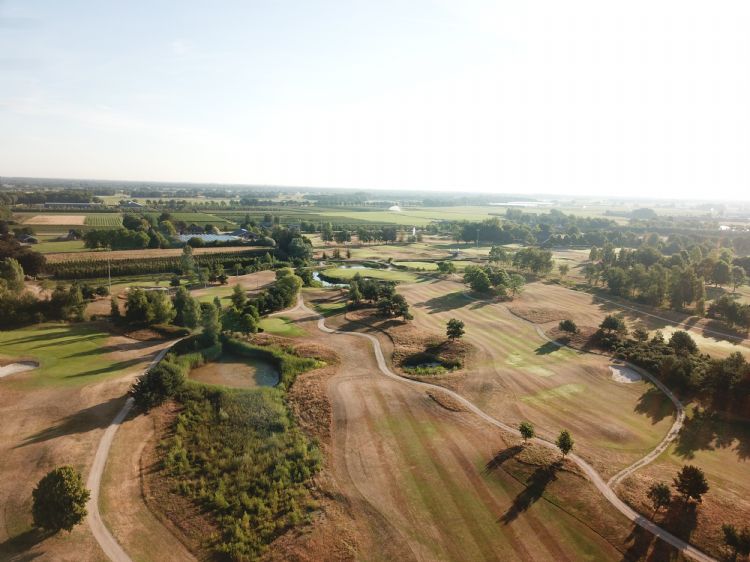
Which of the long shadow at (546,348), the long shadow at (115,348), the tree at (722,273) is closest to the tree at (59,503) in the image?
the long shadow at (115,348)

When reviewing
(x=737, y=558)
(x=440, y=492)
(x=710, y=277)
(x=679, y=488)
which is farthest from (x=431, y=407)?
(x=710, y=277)

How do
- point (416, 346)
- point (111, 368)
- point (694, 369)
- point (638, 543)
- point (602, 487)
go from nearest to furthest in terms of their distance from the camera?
point (638, 543) < point (602, 487) < point (694, 369) < point (111, 368) < point (416, 346)

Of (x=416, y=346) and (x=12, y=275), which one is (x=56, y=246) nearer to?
(x=12, y=275)

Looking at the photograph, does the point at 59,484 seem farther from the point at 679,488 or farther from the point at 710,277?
the point at 710,277

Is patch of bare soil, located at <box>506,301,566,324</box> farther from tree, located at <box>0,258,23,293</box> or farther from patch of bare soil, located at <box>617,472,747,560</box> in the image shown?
tree, located at <box>0,258,23,293</box>

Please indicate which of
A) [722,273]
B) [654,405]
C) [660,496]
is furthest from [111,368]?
[722,273]

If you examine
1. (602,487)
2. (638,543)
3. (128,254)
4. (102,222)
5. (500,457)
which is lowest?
(638,543)
